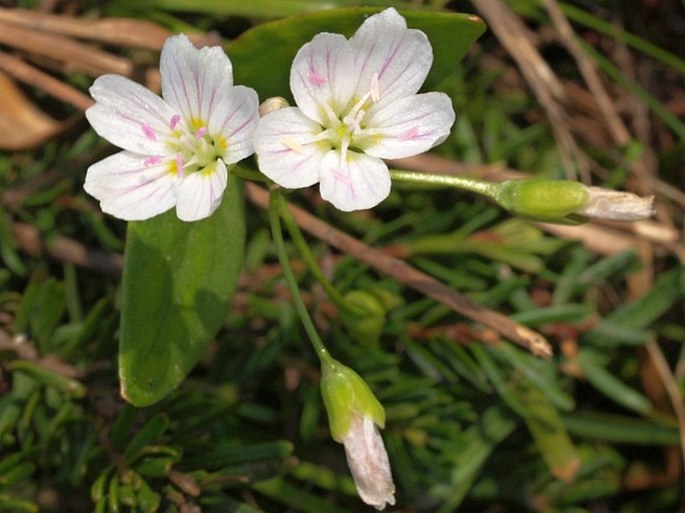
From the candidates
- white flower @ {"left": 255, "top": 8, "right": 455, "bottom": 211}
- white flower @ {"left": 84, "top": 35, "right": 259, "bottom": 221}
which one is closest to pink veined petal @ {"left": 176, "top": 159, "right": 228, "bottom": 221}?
white flower @ {"left": 84, "top": 35, "right": 259, "bottom": 221}

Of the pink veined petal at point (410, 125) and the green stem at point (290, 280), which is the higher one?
the pink veined petal at point (410, 125)

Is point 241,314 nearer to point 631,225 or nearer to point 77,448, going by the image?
point 77,448

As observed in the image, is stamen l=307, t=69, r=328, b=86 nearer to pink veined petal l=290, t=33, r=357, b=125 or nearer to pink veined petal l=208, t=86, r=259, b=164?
pink veined petal l=290, t=33, r=357, b=125

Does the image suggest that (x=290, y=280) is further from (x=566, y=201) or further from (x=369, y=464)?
(x=566, y=201)

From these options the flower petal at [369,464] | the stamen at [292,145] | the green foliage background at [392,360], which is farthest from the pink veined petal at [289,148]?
the green foliage background at [392,360]

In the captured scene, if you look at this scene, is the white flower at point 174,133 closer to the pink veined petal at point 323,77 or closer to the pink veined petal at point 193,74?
the pink veined petal at point 193,74

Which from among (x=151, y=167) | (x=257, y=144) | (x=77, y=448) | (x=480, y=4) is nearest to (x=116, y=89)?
(x=151, y=167)
